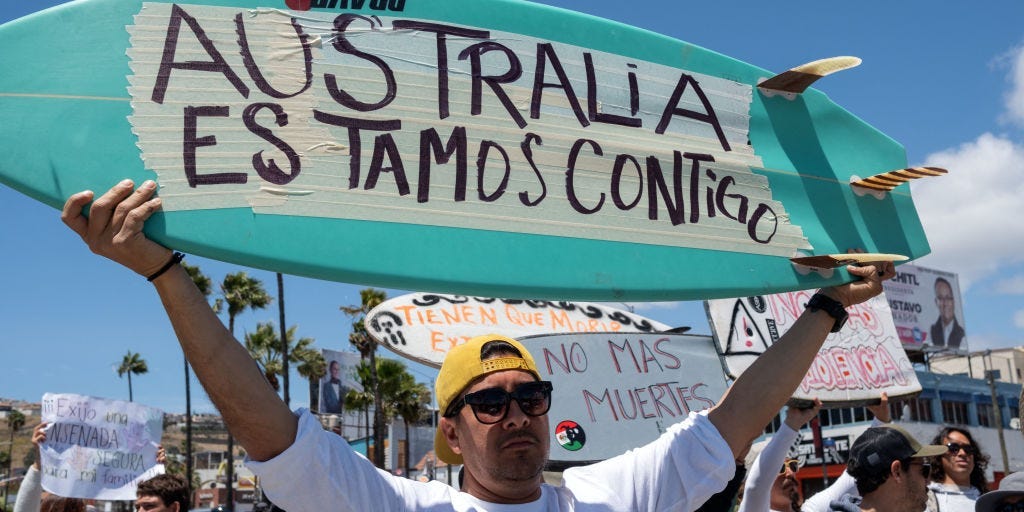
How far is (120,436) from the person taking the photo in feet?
28.5

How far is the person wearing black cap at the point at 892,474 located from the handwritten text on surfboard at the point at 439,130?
97cm

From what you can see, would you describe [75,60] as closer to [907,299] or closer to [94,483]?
[94,483]

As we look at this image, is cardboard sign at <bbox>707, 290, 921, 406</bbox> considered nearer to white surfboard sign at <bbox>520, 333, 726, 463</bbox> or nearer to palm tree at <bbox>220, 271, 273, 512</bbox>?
white surfboard sign at <bbox>520, 333, 726, 463</bbox>

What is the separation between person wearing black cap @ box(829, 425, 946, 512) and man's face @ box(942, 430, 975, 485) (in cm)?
114

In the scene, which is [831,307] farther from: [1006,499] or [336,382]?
[336,382]

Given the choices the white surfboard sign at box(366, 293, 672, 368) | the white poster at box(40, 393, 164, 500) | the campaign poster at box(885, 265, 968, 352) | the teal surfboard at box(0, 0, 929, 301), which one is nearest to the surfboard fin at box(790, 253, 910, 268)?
the teal surfboard at box(0, 0, 929, 301)

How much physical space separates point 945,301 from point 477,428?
43.1 metres

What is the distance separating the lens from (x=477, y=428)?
2.12 m

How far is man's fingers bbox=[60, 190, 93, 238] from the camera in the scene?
200cm

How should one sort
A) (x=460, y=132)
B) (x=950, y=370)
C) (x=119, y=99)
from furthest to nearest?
1. (x=950, y=370)
2. (x=460, y=132)
3. (x=119, y=99)

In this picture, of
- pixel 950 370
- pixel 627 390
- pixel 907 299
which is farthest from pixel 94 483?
pixel 950 370

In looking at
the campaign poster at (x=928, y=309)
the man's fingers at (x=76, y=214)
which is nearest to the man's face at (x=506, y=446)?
the man's fingers at (x=76, y=214)

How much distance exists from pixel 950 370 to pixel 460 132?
59.6 meters

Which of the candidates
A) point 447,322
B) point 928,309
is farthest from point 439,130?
point 928,309
